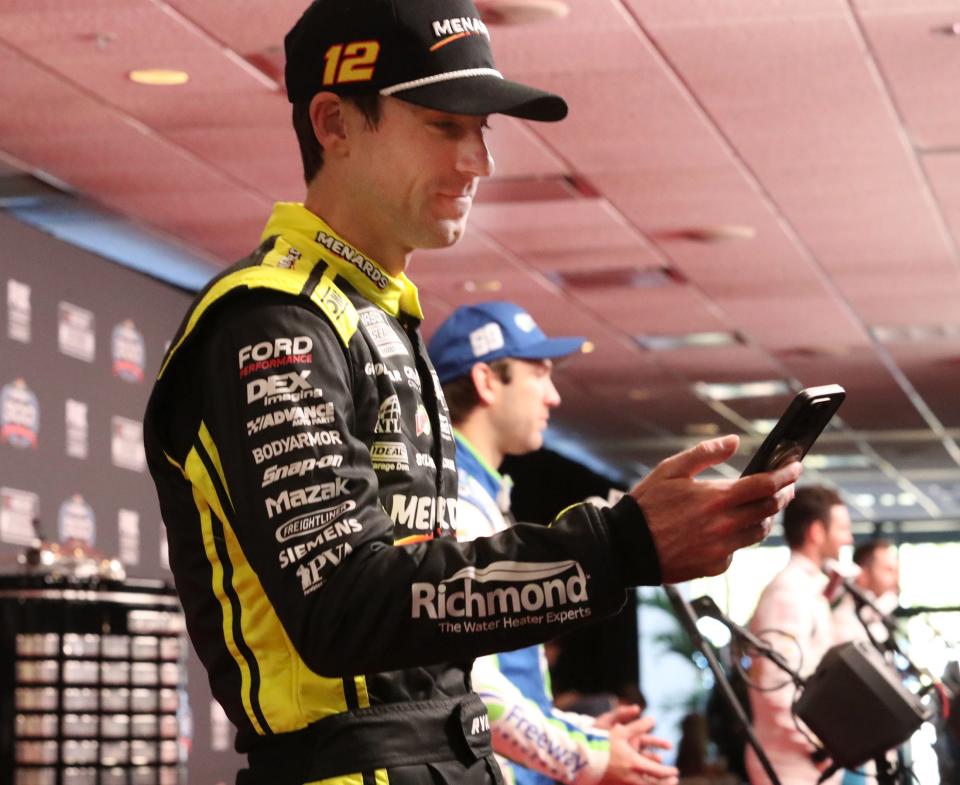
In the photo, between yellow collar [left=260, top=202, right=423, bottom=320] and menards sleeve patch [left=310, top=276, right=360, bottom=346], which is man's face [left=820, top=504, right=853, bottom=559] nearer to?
yellow collar [left=260, top=202, right=423, bottom=320]

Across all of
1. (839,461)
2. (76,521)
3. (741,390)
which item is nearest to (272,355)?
(76,521)

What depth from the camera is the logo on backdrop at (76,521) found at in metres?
7.62

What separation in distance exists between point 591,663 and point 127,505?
10200 mm

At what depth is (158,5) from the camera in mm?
5453

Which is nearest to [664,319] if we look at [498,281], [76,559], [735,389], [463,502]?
[498,281]

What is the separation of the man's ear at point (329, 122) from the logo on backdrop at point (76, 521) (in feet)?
20.6

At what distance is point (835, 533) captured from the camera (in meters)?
6.22

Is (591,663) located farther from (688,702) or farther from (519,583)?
(519,583)

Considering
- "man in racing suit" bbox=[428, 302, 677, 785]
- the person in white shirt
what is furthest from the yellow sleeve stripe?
the person in white shirt

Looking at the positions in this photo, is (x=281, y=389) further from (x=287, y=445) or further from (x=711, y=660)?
(x=711, y=660)

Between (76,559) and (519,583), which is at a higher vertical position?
(76,559)

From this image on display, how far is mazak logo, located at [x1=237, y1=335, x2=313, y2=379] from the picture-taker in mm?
1318

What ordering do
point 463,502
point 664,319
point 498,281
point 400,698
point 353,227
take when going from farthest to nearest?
point 664,319
point 498,281
point 463,502
point 353,227
point 400,698

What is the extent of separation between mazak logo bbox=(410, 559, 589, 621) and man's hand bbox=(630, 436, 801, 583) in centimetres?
7
